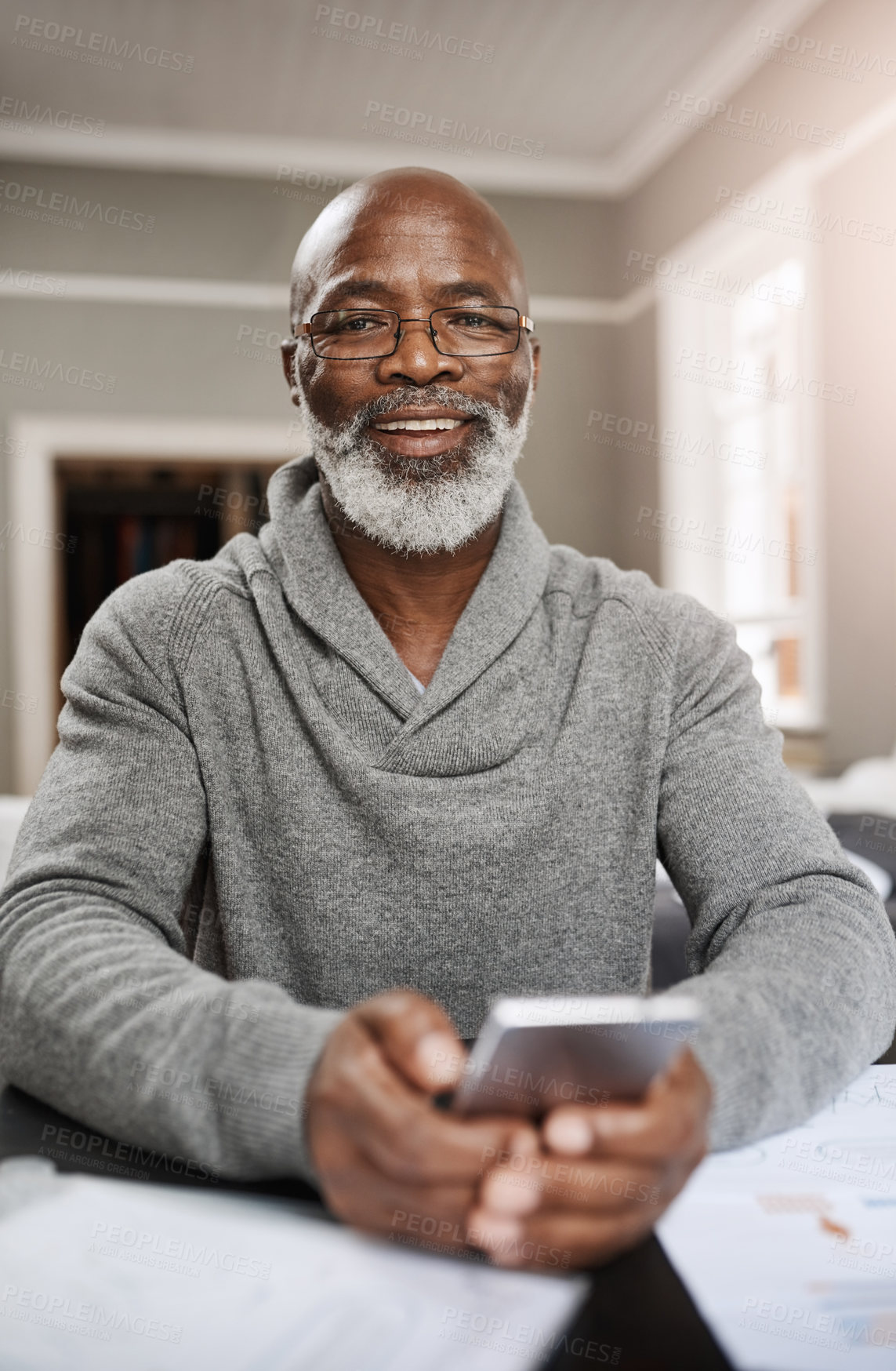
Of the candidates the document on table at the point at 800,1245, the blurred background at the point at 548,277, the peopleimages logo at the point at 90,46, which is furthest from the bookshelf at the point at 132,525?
the document on table at the point at 800,1245

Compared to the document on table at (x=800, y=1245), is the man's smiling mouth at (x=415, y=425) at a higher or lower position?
higher

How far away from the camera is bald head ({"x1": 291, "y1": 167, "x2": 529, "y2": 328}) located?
1.23m

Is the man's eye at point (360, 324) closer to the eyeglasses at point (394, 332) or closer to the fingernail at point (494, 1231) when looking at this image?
the eyeglasses at point (394, 332)

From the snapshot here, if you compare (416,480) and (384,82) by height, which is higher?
(384,82)

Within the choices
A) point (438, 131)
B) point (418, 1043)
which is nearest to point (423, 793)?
point (418, 1043)

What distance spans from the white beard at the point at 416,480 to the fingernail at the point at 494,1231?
0.81m

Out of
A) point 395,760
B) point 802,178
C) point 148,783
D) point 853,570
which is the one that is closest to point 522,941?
point 395,760

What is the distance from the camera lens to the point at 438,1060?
23.4 inches

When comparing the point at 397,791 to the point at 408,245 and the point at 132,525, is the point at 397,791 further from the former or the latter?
the point at 132,525

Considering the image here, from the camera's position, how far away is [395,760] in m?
1.11

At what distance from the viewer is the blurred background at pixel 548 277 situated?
332 cm

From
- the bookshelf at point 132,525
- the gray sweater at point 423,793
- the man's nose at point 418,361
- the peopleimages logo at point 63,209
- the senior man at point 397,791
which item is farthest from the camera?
the bookshelf at point 132,525

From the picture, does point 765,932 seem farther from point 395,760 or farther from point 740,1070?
point 395,760

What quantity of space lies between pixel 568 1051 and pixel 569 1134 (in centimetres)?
4
